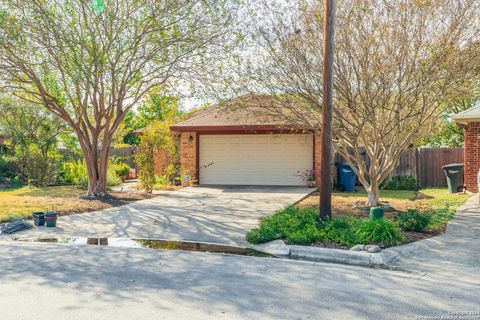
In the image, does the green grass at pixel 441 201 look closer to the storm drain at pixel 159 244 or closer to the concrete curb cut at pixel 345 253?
the concrete curb cut at pixel 345 253

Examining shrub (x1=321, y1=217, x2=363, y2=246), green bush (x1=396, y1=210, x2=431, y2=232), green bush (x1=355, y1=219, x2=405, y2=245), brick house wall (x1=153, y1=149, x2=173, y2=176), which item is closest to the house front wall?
brick house wall (x1=153, y1=149, x2=173, y2=176)

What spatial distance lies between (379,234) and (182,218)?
15.7 ft

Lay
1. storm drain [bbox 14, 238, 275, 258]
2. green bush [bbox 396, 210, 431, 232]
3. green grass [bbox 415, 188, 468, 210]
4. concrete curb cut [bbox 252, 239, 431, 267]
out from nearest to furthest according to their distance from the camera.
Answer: concrete curb cut [bbox 252, 239, 431, 267] < storm drain [bbox 14, 238, 275, 258] < green bush [bbox 396, 210, 431, 232] < green grass [bbox 415, 188, 468, 210]

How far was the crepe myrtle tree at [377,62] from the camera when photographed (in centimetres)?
927

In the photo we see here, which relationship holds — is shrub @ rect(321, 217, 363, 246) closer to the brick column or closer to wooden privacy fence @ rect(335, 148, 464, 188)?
wooden privacy fence @ rect(335, 148, 464, 188)

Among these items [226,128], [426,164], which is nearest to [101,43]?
[226,128]

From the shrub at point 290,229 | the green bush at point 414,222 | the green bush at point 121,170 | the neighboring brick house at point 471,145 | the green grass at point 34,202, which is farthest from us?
the green bush at point 121,170

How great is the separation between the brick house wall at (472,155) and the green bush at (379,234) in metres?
8.54

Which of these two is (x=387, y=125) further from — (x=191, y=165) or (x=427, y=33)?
(x=191, y=165)

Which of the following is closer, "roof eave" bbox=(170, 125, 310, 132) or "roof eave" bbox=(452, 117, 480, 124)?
"roof eave" bbox=(452, 117, 480, 124)

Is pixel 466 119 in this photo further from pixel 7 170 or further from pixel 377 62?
pixel 7 170

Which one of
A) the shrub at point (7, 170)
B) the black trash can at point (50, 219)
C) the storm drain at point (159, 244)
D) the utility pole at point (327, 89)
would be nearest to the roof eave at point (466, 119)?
the utility pole at point (327, 89)

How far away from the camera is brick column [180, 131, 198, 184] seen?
18.9 metres

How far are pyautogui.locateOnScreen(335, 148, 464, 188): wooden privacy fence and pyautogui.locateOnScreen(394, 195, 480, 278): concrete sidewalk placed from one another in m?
9.73
